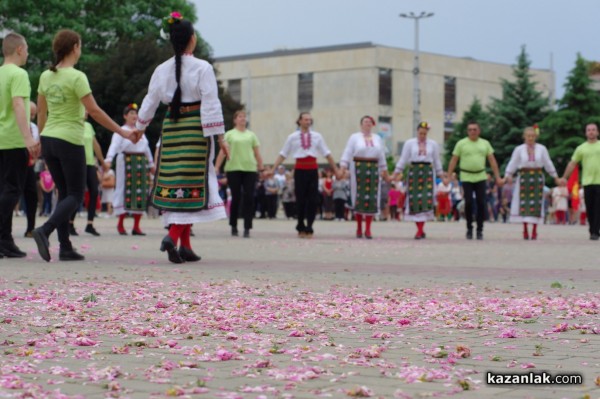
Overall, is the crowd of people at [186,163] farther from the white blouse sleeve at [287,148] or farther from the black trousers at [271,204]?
the black trousers at [271,204]

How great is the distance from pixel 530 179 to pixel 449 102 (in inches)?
2703

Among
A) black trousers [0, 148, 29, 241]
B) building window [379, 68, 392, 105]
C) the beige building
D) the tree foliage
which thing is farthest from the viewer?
building window [379, 68, 392, 105]

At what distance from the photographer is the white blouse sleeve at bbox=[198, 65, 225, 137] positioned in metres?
12.2

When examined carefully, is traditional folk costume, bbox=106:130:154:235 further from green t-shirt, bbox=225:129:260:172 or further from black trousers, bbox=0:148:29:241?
black trousers, bbox=0:148:29:241

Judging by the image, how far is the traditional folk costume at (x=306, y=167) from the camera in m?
21.0

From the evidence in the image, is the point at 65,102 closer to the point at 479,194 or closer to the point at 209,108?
the point at 209,108

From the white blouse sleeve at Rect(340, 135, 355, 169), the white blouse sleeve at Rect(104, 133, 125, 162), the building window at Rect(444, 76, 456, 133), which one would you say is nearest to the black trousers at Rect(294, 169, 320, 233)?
the white blouse sleeve at Rect(340, 135, 355, 169)

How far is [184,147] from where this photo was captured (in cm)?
1245

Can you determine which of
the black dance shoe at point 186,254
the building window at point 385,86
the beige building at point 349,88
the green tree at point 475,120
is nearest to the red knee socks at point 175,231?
the black dance shoe at point 186,254

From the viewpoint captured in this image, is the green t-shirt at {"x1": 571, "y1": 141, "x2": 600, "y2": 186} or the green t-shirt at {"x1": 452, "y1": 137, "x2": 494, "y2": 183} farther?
the green t-shirt at {"x1": 452, "y1": 137, "x2": 494, "y2": 183}

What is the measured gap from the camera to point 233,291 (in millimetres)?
9133

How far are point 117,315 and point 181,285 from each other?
2.31 metres

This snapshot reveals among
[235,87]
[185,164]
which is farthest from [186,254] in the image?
[235,87]

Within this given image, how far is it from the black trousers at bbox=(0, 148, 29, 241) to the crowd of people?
12mm
